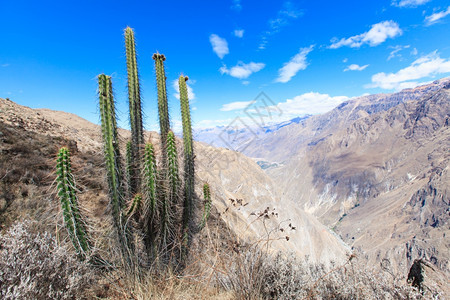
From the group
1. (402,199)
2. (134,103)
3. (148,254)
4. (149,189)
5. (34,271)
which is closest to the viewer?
(34,271)

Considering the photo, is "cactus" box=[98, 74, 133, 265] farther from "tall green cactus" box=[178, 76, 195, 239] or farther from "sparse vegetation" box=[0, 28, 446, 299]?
"tall green cactus" box=[178, 76, 195, 239]

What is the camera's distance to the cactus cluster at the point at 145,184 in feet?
13.1

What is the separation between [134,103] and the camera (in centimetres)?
511

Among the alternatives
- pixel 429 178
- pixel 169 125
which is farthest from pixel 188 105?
pixel 429 178

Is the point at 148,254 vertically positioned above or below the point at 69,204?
below

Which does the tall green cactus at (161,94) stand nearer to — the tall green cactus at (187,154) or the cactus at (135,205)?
the tall green cactus at (187,154)

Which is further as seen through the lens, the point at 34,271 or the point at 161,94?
the point at 161,94

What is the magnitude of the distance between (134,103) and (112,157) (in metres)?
1.65

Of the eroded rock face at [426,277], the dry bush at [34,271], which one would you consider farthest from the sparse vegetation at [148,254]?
the eroded rock face at [426,277]

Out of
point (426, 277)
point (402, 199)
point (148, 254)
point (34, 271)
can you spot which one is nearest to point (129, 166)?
point (148, 254)

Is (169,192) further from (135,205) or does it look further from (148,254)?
(148,254)

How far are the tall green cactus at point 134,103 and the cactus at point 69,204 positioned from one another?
1.43 m

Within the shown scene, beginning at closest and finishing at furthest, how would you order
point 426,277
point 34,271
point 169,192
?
point 34,271 < point 426,277 < point 169,192

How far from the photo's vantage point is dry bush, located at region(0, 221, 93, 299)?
2.12 metres
